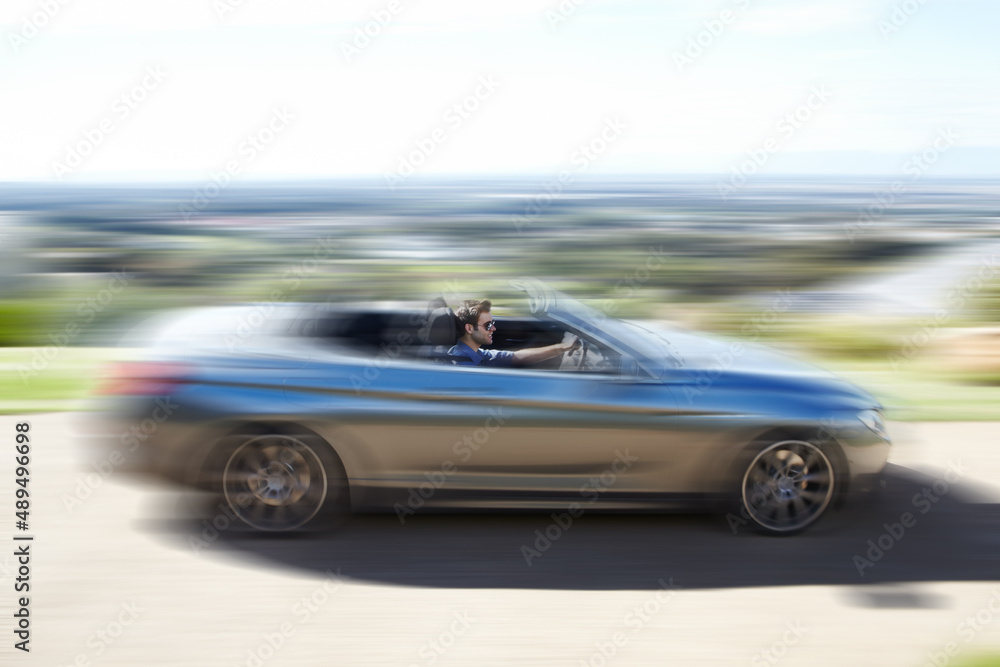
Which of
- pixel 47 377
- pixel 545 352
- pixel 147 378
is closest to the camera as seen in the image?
pixel 147 378

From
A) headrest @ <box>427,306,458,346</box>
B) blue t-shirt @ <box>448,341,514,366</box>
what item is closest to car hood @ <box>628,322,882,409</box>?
blue t-shirt @ <box>448,341,514,366</box>

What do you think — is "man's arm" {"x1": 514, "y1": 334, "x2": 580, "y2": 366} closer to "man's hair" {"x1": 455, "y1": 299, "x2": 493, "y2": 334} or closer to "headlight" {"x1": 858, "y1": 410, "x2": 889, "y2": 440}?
"man's hair" {"x1": 455, "y1": 299, "x2": 493, "y2": 334}

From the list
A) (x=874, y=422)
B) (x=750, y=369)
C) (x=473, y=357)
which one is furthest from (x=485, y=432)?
(x=874, y=422)

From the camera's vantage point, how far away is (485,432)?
4.85m

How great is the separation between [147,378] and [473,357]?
1700 millimetres

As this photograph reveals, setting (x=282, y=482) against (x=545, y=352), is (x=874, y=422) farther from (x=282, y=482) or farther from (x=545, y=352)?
(x=282, y=482)

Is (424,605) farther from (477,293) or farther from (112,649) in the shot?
(477,293)

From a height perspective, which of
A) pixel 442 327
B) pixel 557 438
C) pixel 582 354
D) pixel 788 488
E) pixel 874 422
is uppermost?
pixel 874 422

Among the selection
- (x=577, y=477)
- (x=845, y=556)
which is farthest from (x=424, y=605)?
(x=845, y=556)

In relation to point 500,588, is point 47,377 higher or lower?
higher

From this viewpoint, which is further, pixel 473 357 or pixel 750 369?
pixel 473 357

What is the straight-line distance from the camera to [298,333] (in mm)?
5145

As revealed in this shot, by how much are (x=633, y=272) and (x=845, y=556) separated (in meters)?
13.4

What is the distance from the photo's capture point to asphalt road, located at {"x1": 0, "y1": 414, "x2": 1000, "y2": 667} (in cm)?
367
